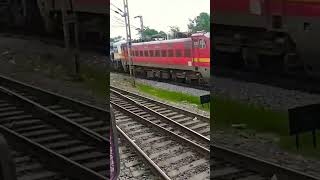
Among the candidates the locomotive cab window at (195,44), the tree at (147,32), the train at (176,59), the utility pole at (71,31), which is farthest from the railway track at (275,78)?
the tree at (147,32)

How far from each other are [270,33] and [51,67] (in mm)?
816

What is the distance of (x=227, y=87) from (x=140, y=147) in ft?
13.4

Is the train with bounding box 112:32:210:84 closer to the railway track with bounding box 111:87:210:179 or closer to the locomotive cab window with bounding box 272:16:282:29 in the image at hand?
the railway track with bounding box 111:87:210:179

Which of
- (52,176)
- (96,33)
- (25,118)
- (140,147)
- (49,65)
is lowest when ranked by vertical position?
(140,147)

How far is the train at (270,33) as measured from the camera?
1.37 m

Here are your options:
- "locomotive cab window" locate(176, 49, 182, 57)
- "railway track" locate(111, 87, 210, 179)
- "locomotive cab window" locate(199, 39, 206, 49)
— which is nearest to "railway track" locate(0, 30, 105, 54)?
"railway track" locate(111, 87, 210, 179)

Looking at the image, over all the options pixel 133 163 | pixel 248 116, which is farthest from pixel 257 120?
pixel 133 163

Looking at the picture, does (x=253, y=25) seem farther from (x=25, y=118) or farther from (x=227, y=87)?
(x=25, y=118)

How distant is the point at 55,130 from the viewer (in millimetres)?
1530

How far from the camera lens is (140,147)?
18.4 feet

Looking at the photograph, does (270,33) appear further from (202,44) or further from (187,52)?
(187,52)

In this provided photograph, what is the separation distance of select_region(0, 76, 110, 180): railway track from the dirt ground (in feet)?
0.12

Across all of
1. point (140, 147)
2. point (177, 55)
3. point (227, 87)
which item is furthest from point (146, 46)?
point (227, 87)

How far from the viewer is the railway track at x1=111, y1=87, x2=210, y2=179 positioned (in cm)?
445
